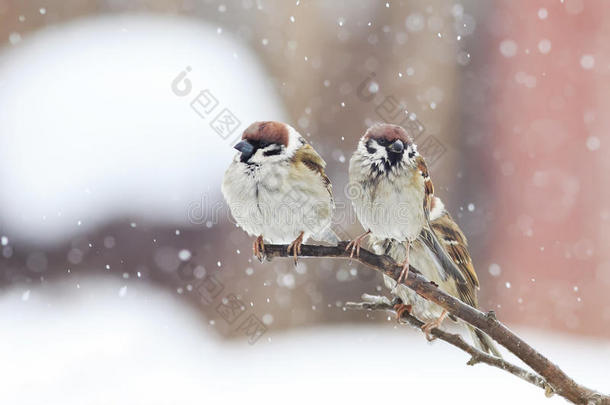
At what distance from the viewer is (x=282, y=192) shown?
0.57 metres

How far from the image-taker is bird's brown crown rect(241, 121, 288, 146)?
494 millimetres

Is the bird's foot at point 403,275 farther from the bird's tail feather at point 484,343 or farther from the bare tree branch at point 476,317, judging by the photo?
the bird's tail feather at point 484,343

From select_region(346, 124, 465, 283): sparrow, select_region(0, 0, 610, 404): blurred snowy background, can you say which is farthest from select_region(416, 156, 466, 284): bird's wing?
select_region(0, 0, 610, 404): blurred snowy background

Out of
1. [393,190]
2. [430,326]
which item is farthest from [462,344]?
[393,190]

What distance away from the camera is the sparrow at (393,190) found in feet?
1.61

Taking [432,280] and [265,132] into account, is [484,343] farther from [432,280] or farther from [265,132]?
[265,132]

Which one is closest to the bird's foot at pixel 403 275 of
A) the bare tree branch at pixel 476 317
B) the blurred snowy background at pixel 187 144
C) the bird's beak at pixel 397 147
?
the bare tree branch at pixel 476 317

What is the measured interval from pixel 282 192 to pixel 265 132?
0.09m

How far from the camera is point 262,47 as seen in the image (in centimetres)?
265

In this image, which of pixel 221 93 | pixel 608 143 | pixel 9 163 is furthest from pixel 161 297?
pixel 608 143

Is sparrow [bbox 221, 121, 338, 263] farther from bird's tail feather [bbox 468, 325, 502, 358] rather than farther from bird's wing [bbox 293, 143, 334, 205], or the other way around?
bird's tail feather [bbox 468, 325, 502, 358]

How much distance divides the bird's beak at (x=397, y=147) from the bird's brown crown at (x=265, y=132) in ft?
0.30

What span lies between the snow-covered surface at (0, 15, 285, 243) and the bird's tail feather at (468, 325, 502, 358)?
1.91 m

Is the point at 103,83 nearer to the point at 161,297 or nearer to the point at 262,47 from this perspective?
the point at 262,47
